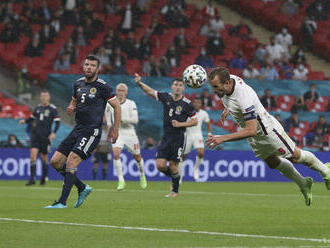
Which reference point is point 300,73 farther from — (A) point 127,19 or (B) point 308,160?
(B) point 308,160

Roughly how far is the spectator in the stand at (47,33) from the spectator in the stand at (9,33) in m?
0.90

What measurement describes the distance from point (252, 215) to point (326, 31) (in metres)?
22.9

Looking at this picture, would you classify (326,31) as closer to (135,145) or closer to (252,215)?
(135,145)

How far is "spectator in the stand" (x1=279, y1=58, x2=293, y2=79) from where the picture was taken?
98.5 feet

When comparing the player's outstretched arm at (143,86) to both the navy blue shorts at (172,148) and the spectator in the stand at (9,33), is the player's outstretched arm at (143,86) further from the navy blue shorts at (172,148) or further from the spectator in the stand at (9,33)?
the spectator in the stand at (9,33)

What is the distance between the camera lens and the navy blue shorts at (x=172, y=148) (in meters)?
16.3

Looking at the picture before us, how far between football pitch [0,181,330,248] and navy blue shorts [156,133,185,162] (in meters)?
1.06

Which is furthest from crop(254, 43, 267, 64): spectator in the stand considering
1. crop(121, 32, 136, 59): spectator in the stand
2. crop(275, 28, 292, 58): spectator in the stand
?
crop(121, 32, 136, 59): spectator in the stand

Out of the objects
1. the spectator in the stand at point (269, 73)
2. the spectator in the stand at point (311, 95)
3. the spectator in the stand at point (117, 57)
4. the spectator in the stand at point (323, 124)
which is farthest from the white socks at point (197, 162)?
the spectator in the stand at point (269, 73)

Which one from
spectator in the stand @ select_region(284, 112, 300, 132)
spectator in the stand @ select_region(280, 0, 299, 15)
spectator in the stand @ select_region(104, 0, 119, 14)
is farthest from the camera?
spectator in the stand @ select_region(280, 0, 299, 15)

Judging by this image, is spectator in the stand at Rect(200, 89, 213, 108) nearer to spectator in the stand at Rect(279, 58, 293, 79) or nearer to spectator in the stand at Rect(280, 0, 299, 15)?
spectator in the stand at Rect(279, 58, 293, 79)

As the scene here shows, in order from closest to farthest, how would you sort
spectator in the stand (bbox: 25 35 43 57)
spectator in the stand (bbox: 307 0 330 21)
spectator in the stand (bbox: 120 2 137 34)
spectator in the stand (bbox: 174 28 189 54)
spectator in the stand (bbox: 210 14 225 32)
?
spectator in the stand (bbox: 25 35 43 57), spectator in the stand (bbox: 174 28 189 54), spectator in the stand (bbox: 120 2 137 34), spectator in the stand (bbox: 210 14 225 32), spectator in the stand (bbox: 307 0 330 21)


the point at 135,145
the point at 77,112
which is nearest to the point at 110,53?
the point at 135,145

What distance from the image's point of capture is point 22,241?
27.3 feet
